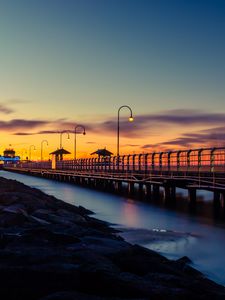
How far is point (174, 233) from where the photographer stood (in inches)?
861

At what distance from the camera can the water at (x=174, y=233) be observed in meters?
16.0

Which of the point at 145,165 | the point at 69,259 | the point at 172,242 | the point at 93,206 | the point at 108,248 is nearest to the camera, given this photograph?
the point at 69,259

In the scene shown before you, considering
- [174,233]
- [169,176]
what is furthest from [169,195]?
[174,233]

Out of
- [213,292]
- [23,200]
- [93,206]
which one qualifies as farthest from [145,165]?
[213,292]

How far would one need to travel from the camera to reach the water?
1596 centimetres

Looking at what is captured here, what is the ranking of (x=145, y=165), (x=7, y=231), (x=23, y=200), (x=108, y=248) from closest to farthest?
(x=108, y=248) < (x=7, y=231) < (x=23, y=200) < (x=145, y=165)

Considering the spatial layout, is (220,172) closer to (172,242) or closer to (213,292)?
(172,242)

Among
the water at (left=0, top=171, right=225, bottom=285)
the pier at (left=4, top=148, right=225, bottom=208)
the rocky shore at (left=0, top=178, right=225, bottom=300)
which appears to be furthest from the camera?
the pier at (left=4, top=148, right=225, bottom=208)

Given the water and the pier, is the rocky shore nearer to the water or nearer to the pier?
the water

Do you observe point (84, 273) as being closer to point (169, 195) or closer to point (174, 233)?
point (174, 233)

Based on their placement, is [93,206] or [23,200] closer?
[23,200]

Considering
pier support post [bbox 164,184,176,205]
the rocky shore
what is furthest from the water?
the rocky shore

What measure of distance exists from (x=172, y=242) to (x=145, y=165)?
1010 inches

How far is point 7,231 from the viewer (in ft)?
46.4
